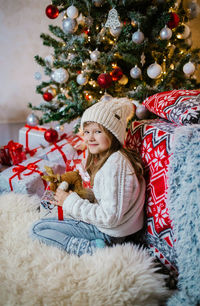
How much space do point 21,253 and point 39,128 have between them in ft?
4.95

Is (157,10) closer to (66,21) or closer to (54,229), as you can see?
(66,21)

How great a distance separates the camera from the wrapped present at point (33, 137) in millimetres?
2172

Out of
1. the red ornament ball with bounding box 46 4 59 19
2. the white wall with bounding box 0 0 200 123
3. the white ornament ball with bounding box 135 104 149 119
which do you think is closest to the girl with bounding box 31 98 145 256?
the white ornament ball with bounding box 135 104 149 119

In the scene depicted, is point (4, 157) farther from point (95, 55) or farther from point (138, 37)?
point (138, 37)

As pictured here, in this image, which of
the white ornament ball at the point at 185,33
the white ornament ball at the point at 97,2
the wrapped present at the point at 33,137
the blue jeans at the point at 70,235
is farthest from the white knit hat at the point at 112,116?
the wrapped present at the point at 33,137

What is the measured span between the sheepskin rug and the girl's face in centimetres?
39

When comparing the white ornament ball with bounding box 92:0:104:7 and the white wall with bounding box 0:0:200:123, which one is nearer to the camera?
the white ornament ball with bounding box 92:0:104:7

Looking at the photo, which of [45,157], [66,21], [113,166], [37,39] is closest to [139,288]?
[113,166]

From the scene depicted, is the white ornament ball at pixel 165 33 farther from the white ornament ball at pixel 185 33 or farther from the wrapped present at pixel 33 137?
the wrapped present at pixel 33 137

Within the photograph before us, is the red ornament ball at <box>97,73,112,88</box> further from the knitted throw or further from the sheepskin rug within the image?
the sheepskin rug

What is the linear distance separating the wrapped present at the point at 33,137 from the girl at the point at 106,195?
1.26 metres

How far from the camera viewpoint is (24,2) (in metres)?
2.60

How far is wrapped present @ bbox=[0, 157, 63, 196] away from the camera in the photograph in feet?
4.78

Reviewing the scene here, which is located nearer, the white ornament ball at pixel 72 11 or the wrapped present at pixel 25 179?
the white ornament ball at pixel 72 11
